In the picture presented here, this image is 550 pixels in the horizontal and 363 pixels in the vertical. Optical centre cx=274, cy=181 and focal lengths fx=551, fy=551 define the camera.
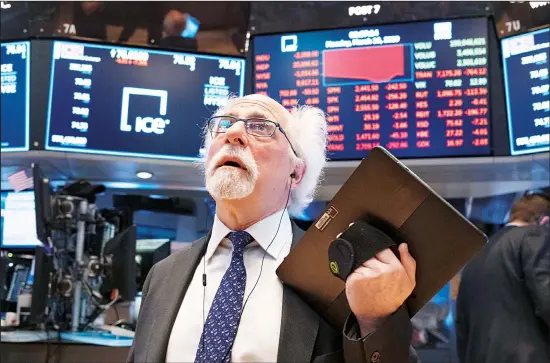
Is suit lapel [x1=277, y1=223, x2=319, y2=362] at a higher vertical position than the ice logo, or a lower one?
lower

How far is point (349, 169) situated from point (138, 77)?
1421 mm

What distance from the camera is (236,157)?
1.54m

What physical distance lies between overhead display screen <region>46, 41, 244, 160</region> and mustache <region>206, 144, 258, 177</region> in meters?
1.82

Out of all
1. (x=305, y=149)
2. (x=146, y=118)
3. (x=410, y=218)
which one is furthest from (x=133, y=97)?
(x=410, y=218)

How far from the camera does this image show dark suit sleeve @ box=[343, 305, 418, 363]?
1.19 metres

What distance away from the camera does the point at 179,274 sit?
1.54m

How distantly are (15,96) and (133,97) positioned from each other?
75 cm

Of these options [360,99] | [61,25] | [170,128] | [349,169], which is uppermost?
[61,25]

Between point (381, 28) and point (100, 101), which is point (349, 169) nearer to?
point (381, 28)

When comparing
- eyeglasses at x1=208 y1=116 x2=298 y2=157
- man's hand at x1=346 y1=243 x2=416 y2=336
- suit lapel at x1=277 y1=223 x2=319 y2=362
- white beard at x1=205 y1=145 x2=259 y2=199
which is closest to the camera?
man's hand at x1=346 y1=243 x2=416 y2=336

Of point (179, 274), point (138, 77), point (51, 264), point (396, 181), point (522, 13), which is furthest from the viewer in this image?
point (138, 77)

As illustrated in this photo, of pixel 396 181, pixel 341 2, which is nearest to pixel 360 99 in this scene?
pixel 341 2

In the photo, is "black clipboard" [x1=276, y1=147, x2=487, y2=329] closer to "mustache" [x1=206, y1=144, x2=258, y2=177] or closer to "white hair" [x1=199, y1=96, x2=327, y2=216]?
"mustache" [x1=206, y1=144, x2=258, y2=177]

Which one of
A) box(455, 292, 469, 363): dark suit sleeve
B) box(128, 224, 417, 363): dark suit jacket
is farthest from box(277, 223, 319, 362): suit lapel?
box(455, 292, 469, 363): dark suit sleeve
